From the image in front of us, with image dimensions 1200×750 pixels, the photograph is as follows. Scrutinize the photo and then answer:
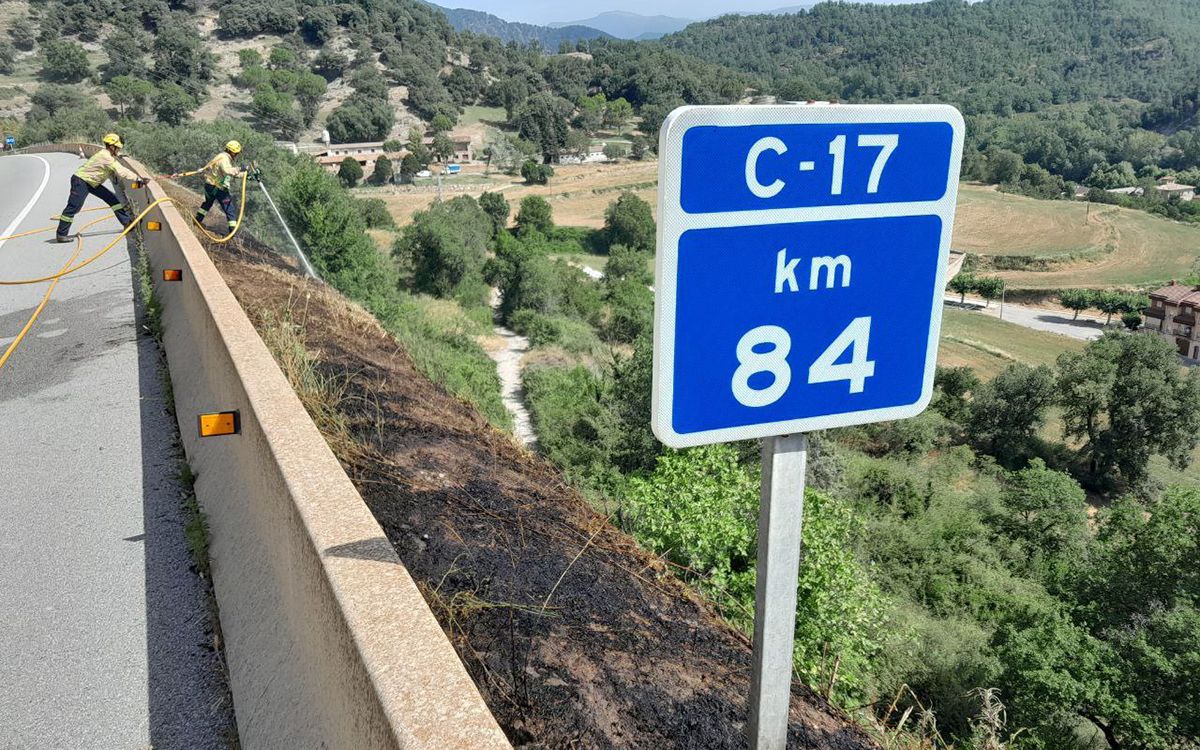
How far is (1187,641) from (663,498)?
354 inches

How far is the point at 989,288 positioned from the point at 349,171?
61.9 m

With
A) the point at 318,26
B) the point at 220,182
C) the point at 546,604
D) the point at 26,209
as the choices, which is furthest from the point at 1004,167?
the point at 546,604

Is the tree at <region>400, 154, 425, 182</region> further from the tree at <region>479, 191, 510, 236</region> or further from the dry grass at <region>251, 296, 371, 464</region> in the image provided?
the dry grass at <region>251, 296, 371, 464</region>

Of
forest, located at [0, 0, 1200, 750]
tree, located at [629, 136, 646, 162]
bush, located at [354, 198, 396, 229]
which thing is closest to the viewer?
forest, located at [0, 0, 1200, 750]

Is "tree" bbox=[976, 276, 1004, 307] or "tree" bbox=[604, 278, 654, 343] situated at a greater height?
"tree" bbox=[604, 278, 654, 343]

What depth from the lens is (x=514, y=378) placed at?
3042 centimetres

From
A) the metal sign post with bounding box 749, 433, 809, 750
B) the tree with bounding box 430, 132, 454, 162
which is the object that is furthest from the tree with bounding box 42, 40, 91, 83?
the metal sign post with bounding box 749, 433, 809, 750

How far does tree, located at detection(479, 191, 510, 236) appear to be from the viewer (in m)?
63.9

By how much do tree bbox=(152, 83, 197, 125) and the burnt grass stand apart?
89410 mm

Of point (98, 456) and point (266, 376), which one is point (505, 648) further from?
point (98, 456)

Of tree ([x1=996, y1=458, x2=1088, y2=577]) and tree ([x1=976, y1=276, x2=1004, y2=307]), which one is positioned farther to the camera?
→ tree ([x1=976, y1=276, x2=1004, y2=307])

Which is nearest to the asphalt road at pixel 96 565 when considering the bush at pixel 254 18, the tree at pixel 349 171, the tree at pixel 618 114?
the tree at pixel 349 171

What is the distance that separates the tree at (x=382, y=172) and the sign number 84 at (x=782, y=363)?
8524 cm

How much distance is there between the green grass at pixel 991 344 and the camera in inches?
1816
